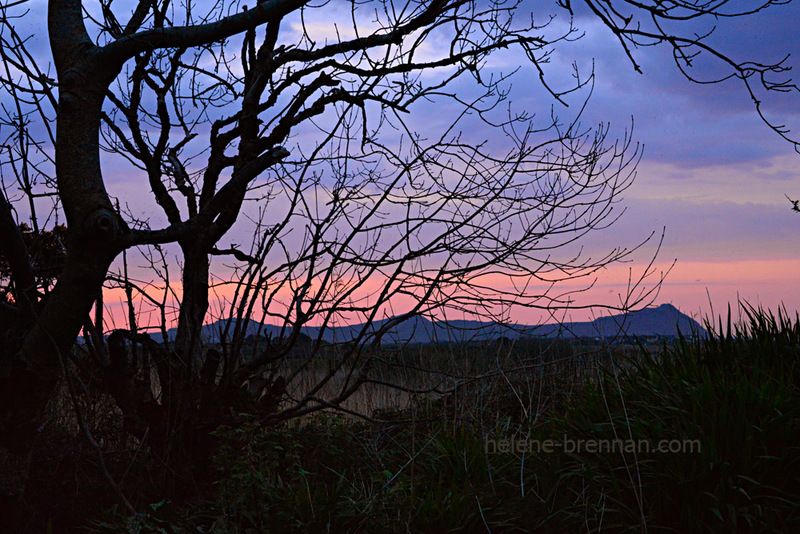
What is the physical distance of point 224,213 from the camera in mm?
6227

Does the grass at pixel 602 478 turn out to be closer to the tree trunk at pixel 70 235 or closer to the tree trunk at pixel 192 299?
the tree trunk at pixel 70 235

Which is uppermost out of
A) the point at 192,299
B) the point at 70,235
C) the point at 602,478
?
the point at 70,235

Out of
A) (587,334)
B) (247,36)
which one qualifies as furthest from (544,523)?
(247,36)

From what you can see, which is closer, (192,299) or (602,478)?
(602,478)

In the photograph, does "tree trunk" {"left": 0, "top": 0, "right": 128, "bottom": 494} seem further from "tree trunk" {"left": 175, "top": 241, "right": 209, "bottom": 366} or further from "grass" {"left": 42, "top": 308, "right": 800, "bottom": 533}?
"tree trunk" {"left": 175, "top": 241, "right": 209, "bottom": 366}

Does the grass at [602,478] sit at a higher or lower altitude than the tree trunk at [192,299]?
lower

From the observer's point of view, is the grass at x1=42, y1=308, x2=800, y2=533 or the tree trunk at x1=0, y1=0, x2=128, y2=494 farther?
the tree trunk at x1=0, y1=0, x2=128, y2=494

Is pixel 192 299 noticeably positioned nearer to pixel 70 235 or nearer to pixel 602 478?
pixel 70 235

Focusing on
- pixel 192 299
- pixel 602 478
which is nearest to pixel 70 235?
pixel 192 299

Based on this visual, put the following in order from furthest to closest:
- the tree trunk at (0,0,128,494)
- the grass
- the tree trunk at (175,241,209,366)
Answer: the tree trunk at (175,241,209,366) → the tree trunk at (0,0,128,494) → the grass

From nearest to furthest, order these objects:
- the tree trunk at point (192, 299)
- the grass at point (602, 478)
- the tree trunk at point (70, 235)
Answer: the grass at point (602, 478) < the tree trunk at point (70, 235) < the tree trunk at point (192, 299)

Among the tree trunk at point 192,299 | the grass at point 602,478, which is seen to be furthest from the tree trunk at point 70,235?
the tree trunk at point 192,299

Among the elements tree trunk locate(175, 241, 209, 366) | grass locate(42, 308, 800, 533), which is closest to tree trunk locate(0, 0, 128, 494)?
grass locate(42, 308, 800, 533)

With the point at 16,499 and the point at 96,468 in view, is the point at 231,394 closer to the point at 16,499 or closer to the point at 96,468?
the point at 96,468
